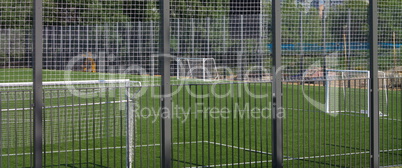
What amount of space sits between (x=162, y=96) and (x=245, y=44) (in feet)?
41.9

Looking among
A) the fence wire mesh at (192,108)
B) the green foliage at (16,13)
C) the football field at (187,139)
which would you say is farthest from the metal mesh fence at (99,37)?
the football field at (187,139)

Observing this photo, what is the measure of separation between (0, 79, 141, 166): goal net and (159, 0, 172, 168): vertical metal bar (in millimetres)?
275

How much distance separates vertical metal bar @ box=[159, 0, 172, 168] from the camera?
201 inches

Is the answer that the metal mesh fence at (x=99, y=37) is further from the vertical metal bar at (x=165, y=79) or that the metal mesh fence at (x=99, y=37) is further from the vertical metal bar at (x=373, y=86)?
the vertical metal bar at (x=165, y=79)

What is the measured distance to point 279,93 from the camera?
5.65 m

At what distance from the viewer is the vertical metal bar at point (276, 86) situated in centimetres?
560

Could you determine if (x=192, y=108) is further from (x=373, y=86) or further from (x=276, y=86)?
(x=276, y=86)

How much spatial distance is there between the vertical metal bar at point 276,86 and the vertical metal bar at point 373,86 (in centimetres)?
130

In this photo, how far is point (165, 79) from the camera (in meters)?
5.13

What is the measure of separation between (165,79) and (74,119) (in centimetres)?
641

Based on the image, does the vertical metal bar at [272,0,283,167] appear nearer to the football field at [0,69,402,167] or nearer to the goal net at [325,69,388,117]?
the football field at [0,69,402,167]

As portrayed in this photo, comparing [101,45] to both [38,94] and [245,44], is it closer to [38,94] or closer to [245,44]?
[245,44]

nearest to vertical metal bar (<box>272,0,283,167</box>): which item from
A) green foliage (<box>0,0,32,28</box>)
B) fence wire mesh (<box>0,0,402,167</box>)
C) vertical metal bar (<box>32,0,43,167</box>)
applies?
fence wire mesh (<box>0,0,402,167</box>)

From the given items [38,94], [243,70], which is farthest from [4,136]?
[243,70]
